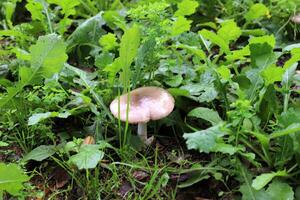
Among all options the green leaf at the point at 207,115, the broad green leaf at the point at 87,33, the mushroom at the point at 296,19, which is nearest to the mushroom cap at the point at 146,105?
the green leaf at the point at 207,115

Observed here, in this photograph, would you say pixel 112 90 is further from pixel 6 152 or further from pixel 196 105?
pixel 6 152

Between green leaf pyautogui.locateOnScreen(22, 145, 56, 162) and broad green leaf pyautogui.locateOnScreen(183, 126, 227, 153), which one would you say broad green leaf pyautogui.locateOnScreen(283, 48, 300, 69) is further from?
green leaf pyautogui.locateOnScreen(22, 145, 56, 162)

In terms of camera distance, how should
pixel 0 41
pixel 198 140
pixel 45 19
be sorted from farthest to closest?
pixel 0 41, pixel 45 19, pixel 198 140

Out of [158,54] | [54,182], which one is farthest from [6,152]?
[158,54]

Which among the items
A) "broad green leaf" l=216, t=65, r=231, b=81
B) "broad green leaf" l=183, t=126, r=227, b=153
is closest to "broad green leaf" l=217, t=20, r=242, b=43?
"broad green leaf" l=216, t=65, r=231, b=81

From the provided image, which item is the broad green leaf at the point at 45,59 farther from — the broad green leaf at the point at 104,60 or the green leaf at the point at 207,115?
the green leaf at the point at 207,115
